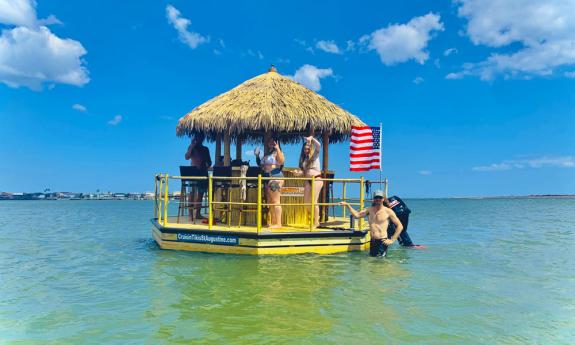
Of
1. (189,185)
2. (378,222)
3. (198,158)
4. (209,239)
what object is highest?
(198,158)

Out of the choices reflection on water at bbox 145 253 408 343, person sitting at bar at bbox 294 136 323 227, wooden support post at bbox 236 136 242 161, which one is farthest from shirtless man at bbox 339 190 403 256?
wooden support post at bbox 236 136 242 161

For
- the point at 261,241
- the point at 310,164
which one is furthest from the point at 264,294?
the point at 310,164

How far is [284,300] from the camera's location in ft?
20.8

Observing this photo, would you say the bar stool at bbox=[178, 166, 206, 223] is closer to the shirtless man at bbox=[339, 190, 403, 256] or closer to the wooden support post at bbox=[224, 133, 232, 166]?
the wooden support post at bbox=[224, 133, 232, 166]

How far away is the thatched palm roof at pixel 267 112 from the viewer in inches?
428

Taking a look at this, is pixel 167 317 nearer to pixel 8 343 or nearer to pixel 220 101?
pixel 8 343

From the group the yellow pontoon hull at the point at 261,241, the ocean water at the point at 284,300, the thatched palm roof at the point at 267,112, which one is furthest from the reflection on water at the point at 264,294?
the thatched palm roof at the point at 267,112

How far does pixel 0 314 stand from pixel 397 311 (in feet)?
17.3

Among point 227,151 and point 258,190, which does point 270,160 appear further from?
point 227,151

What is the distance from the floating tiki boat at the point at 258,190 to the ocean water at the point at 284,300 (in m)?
0.38

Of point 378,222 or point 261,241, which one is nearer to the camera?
point 261,241

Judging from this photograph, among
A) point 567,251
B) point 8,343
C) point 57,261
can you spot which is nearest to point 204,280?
point 8,343

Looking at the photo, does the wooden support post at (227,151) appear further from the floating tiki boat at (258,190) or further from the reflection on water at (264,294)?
the reflection on water at (264,294)

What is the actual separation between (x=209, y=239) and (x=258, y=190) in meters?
1.62
